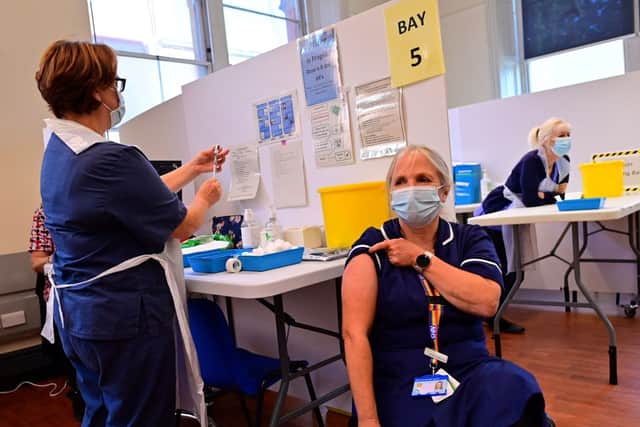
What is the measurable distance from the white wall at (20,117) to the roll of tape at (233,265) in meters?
2.46

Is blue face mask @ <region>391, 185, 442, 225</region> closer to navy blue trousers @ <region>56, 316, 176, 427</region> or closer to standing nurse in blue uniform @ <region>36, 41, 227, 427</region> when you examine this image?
standing nurse in blue uniform @ <region>36, 41, 227, 427</region>

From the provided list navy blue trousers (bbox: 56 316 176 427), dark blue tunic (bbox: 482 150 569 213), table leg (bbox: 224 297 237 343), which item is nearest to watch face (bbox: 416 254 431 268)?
navy blue trousers (bbox: 56 316 176 427)

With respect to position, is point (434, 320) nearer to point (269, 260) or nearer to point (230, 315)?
point (269, 260)

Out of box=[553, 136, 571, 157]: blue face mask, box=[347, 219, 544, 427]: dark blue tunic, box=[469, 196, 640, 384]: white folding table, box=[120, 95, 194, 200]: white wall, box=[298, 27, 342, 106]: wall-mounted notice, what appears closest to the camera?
box=[347, 219, 544, 427]: dark blue tunic

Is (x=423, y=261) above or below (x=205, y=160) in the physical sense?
below

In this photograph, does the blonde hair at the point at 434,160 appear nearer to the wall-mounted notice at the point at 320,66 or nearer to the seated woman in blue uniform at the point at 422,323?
the seated woman in blue uniform at the point at 422,323

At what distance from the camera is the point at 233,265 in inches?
62.5

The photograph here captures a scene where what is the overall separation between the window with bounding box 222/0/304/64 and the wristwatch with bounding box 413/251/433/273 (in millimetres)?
4411

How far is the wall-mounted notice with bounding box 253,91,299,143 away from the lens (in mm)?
2078

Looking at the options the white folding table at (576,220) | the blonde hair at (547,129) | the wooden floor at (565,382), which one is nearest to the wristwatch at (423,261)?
the wooden floor at (565,382)

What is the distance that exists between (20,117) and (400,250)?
3.18m

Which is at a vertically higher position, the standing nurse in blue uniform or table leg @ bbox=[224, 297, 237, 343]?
the standing nurse in blue uniform

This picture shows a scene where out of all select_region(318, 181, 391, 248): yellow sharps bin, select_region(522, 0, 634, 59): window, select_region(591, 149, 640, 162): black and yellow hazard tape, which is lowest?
select_region(318, 181, 391, 248): yellow sharps bin

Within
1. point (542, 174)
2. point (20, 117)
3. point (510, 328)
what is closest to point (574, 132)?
A: point (542, 174)
